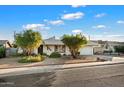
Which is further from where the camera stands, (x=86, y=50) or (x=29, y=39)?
(x=86, y=50)

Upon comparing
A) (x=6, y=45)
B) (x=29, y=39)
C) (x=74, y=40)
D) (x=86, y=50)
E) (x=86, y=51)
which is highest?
(x=29, y=39)

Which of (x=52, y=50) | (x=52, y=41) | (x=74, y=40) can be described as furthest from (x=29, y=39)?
(x=52, y=41)

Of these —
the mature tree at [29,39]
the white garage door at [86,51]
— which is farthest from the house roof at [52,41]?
the mature tree at [29,39]

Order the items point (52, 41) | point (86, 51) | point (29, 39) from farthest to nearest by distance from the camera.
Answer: point (86, 51) < point (52, 41) < point (29, 39)

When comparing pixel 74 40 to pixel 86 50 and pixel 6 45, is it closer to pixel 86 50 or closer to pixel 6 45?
pixel 86 50

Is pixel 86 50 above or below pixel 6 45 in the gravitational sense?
below

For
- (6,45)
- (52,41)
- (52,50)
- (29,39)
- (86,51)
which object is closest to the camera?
(29,39)

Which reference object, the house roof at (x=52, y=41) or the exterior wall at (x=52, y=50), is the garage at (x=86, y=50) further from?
the house roof at (x=52, y=41)

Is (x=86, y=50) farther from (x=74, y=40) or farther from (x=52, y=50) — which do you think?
(x=74, y=40)

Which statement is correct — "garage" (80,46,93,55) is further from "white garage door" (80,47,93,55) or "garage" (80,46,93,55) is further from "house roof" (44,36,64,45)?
"house roof" (44,36,64,45)
